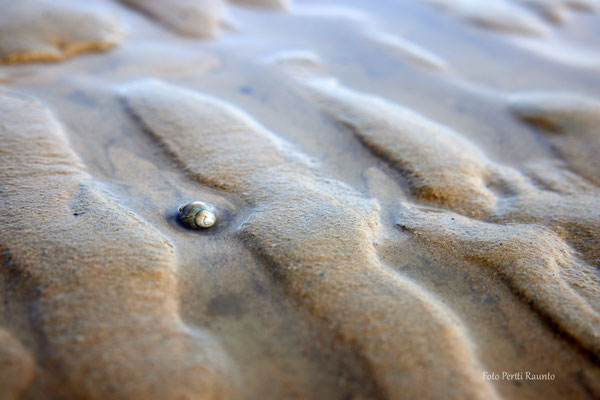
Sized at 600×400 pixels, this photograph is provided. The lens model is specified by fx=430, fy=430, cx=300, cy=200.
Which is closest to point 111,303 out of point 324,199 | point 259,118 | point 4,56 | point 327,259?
point 327,259

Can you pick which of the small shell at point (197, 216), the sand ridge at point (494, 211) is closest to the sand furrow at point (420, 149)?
the sand ridge at point (494, 211)

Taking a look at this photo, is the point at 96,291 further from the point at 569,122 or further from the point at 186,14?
the point at 186,14

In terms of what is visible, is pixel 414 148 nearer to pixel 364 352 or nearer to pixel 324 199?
pixel 324 199

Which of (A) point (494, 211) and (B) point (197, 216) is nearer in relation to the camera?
(B) point (197, 216)

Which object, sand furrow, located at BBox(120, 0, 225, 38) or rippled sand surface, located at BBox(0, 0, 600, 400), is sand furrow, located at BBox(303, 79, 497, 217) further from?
sand furrow, located at BBox(120, 0, 225, 38)

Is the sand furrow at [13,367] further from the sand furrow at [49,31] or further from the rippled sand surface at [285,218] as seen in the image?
the sand furrow at [49,31]

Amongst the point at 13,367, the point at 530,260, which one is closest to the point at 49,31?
the point at 13,367

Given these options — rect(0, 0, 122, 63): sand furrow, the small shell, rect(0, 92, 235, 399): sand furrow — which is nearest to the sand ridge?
the small shell
